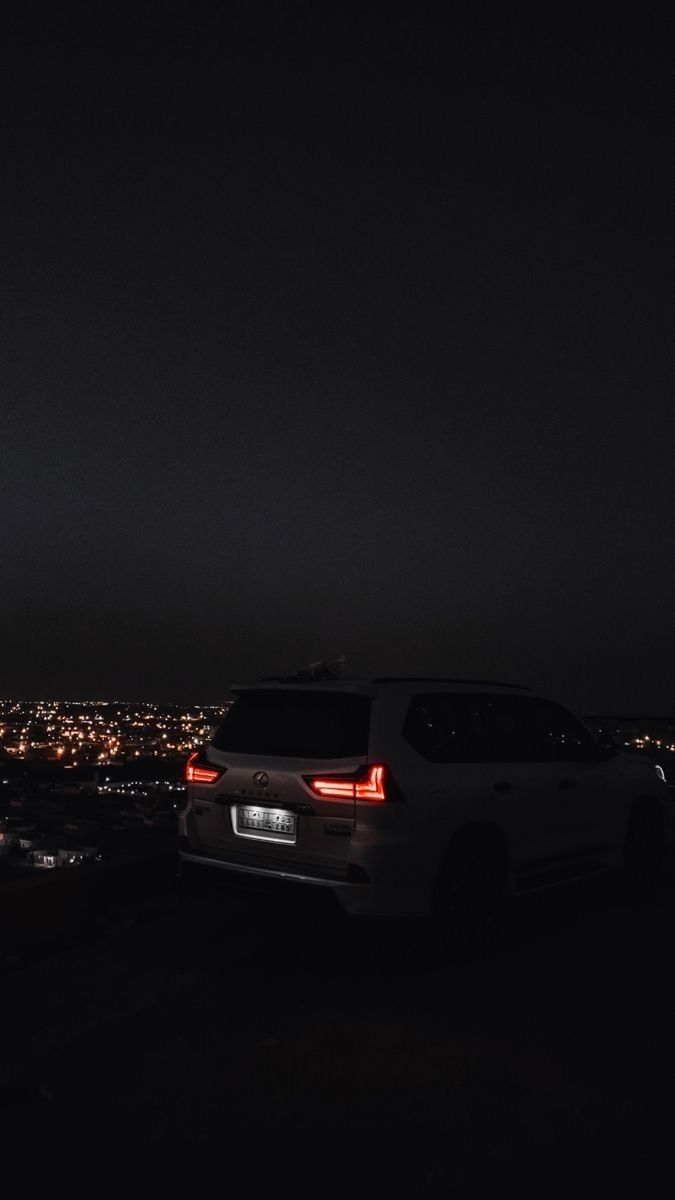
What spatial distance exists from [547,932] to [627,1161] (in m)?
3.40

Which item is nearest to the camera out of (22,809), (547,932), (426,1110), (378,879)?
(426,1110)

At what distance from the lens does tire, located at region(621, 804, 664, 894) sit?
7980 mm

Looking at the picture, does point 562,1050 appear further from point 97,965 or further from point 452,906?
point 97,965

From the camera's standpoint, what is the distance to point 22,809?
1017 cm

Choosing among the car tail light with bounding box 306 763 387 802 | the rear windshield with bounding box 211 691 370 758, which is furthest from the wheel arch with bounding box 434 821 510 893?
the rear windshield with bounding box 211 691 370 758

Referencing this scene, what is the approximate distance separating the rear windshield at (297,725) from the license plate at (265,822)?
34cm

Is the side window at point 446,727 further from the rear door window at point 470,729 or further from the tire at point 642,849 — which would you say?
the tire at point 642,849

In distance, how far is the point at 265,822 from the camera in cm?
579

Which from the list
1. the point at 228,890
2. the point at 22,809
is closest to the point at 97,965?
the point at 228,890

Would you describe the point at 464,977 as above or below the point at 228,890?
below

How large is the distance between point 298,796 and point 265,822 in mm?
318

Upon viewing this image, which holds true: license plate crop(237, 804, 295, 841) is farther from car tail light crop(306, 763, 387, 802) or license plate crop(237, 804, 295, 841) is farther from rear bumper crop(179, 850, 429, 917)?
car tail light crop(306, 763, 387, 802)

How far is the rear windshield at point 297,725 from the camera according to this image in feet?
18.7

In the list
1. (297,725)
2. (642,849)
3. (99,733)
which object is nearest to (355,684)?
(297,725)
